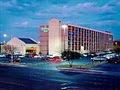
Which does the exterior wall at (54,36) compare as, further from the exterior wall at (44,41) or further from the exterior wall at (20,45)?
the exterior wall at (20,45)

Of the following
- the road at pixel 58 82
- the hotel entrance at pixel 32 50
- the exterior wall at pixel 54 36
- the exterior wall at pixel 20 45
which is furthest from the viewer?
the hotel entrance at pixel 32 50

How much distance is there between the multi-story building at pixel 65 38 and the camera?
12325 cm

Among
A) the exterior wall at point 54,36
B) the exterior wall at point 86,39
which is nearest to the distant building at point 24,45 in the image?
the exterior wall at point 54,36

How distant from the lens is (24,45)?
137000 millimetres

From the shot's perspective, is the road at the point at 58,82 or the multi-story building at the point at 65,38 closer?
the road at the point at 58,82

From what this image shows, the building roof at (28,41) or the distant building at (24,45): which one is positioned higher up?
the building roof at (28,41)

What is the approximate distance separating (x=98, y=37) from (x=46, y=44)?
44.3 m

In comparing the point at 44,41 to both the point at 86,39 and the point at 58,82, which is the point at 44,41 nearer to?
the point at 86,39

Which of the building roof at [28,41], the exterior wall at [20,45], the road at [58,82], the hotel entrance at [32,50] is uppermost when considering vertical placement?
the building roof at [28,41]

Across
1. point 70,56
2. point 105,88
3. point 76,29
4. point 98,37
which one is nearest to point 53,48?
point 76,29

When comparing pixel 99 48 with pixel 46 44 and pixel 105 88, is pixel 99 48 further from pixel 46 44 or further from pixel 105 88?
pixel 105 88

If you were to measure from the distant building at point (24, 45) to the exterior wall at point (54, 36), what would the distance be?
15.5 meters

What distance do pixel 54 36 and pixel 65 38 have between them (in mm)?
5632

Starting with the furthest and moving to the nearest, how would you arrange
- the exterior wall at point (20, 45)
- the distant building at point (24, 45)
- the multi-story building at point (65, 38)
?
Result: the distant building at point (24, 45)
the exterior wall at point (20, 45)
the multi-story building at point (65, 38)
